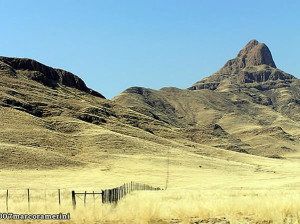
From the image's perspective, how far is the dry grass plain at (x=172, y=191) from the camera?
52.4 feet

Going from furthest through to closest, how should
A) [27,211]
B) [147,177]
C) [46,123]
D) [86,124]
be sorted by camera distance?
[86,124]
[46,123]
[147,177]
[27,211]

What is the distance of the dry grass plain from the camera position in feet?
52.4

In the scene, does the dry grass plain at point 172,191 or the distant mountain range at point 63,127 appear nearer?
the dry grass plain at point 172,191

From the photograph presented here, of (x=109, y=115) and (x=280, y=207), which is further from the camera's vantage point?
(x=109, y=115)

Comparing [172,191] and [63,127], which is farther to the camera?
[63,127]

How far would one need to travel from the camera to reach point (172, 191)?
38.7 metres

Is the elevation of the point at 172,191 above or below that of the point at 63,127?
below

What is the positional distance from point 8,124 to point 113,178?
41218mm

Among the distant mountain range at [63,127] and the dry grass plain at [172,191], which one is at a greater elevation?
the distant mountain range at [63,127]

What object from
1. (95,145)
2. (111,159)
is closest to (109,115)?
(95,145)

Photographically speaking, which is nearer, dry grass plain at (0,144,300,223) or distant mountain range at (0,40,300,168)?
dry grass plain at (0,144,300,223)

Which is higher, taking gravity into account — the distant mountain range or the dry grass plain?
the distant mountain range

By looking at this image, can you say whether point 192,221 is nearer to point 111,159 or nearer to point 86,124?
point 111,159

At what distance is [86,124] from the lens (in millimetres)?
116562
